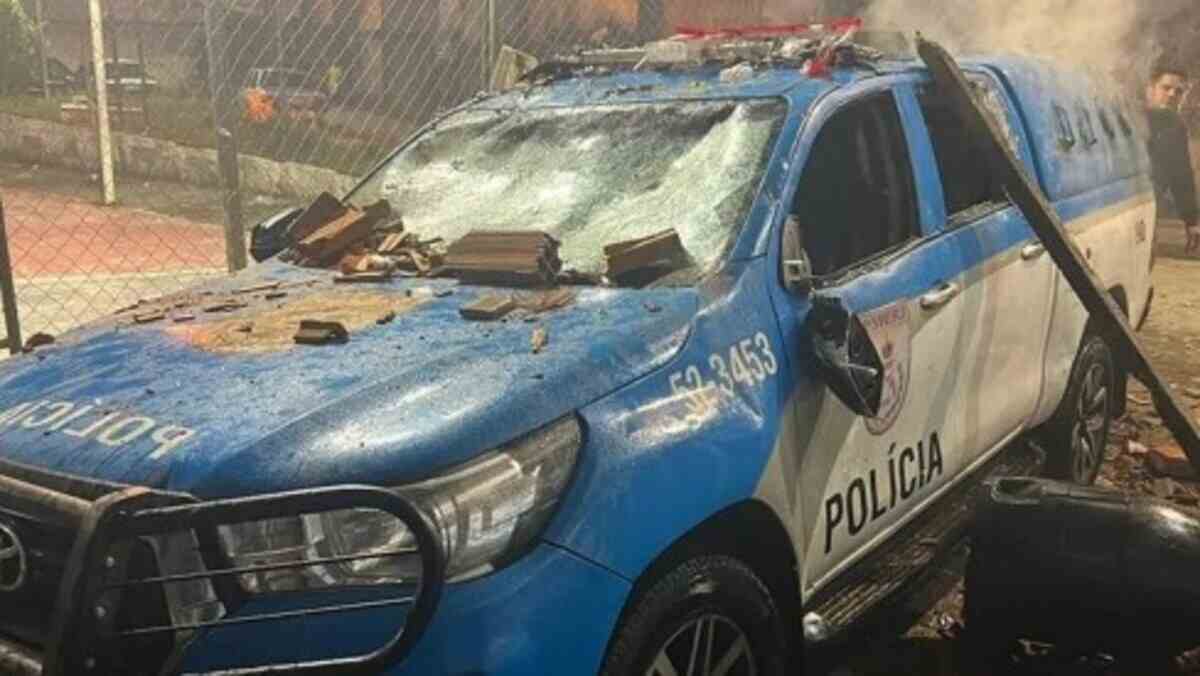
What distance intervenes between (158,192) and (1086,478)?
13.1m

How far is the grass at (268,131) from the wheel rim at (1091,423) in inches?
348

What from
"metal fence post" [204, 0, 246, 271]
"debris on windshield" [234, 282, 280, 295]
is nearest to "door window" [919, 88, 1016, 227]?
"debris on windshield" [234, 282, 280, 295]

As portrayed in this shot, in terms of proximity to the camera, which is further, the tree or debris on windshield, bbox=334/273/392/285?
the tree

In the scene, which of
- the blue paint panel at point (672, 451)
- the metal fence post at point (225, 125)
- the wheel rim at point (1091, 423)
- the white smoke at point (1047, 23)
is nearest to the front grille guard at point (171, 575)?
the blue paint panel at point (672, 451)

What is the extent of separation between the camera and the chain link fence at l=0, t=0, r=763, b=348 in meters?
11.4

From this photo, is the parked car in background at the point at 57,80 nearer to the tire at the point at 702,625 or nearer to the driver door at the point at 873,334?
the driver door at the point at 873,334

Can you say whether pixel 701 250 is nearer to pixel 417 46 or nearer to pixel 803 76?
pixel 803 76

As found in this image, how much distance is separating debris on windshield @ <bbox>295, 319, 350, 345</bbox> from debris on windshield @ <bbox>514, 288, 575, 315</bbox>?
18.1 inches

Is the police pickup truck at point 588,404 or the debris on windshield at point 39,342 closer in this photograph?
the police pickup truck at point 588,404

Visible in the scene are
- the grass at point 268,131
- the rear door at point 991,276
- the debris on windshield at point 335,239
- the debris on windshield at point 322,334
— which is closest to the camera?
the debris on windshield at point 322,334

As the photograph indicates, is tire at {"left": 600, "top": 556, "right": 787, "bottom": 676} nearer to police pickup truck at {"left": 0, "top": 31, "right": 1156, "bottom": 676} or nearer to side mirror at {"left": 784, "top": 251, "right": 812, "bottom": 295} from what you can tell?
police pickup truck at {"left": 0, "top": 31, "right": 1156, "bottom": 676}

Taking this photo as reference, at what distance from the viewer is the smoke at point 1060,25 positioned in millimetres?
9141

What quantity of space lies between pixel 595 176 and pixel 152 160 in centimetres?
1372

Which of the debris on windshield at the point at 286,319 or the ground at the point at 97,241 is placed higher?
the debris on windshield at the point at 286,319
